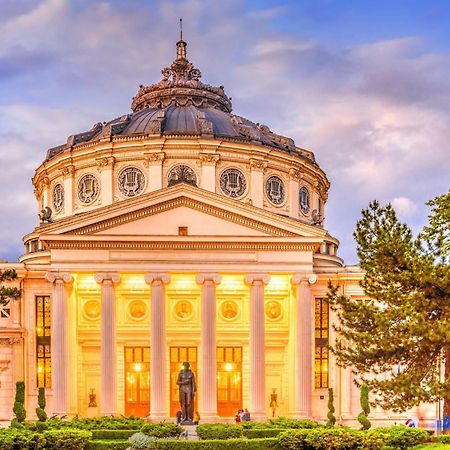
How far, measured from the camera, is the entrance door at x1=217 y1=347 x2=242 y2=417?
60.3 metres

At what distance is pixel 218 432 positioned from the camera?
40.1 m

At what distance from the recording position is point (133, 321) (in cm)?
6062

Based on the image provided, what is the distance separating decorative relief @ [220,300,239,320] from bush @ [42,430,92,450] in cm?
2450

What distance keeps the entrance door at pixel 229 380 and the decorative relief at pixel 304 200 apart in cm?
1657

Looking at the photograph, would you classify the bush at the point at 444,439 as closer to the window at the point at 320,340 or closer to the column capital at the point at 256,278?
the column capital at the point at 256,278

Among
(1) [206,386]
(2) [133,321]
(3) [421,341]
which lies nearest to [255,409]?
(1) [206,386]

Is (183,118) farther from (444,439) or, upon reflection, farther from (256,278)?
(444,439)

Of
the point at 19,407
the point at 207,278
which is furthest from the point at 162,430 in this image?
the point at 207,278

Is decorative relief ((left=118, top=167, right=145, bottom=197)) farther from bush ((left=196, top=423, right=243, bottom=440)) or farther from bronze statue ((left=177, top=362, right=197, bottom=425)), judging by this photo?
bush ((left=196, top=423, right=243, bottom=440))

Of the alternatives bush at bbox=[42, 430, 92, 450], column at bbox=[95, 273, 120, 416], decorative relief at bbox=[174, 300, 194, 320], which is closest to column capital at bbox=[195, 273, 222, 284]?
column at bbox=[95, 273, 120, 416]

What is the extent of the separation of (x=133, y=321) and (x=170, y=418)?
7.93 m

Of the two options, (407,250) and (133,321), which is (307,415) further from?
(407,250)

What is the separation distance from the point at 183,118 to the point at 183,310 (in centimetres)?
1857

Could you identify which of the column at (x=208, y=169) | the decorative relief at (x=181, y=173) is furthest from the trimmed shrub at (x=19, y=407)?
the column at (x=208, y=169)
